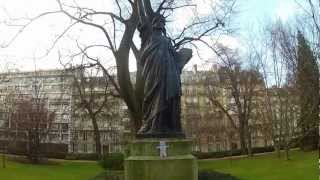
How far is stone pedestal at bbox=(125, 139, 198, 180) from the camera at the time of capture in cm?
957

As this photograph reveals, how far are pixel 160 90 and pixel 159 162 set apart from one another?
5.08 feet

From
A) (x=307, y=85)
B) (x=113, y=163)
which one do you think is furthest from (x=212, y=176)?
(x=307, y=85)

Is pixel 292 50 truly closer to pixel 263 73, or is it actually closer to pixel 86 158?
pixel 263 73

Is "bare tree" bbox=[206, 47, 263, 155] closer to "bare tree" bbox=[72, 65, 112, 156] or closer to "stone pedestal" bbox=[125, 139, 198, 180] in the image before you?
"bare tree" bbox=[72, 65, 112, 156]

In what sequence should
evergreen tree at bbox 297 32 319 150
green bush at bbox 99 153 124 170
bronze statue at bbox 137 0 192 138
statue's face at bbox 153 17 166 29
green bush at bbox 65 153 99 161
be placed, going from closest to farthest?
bronze statue at bbox 137 0 192 138, statue's face at bbox 153 17 166 29, green bush at bbox 99 153 124 170, evergreen tree at bbox 297 32 319 150, green bush at bbox 65 153 99 161

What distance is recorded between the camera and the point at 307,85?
38.5 metres

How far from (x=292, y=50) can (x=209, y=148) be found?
3812 cm

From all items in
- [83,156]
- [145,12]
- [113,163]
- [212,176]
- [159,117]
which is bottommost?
→ [83,156]

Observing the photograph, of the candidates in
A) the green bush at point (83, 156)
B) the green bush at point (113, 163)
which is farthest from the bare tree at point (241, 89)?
the green bush at point (113, 163)

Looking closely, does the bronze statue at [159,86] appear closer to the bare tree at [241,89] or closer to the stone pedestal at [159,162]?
the stone pedestal at [159,162]

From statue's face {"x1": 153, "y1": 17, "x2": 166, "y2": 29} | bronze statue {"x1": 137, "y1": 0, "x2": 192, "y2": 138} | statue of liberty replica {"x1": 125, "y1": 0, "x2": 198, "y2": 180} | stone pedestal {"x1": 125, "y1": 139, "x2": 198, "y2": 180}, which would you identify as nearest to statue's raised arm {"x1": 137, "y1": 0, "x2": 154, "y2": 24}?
statue of liberty replica {"x1": 125, "y1": 0, "x2": 198, "y2": 180}

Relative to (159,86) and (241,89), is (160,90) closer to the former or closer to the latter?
(159,86)

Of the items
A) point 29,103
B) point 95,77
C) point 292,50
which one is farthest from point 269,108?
point 29,103

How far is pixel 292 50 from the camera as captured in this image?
38.8 m
